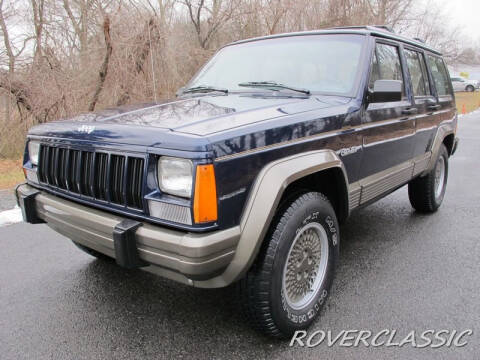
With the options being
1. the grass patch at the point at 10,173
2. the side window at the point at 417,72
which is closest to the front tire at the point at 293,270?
the side window at the point at 417,72

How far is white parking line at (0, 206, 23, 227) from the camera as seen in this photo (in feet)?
13.8

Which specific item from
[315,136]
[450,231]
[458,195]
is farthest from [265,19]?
[315,136]

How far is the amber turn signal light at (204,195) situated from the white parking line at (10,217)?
10.7 feet

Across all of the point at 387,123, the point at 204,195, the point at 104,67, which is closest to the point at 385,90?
the point at 387,123

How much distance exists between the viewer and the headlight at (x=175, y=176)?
6.09 feet

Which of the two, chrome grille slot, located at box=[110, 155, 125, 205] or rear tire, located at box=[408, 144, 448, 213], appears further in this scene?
rear tire, located at box=[408, 144, 448, 213]

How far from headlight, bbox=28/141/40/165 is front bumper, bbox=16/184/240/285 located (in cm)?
75

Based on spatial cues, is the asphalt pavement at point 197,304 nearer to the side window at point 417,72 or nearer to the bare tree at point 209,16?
the side window at point 417,72

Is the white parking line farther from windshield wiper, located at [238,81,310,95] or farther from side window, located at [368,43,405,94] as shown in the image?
side window, located at [368,43,405,94]

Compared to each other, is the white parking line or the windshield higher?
the windshield

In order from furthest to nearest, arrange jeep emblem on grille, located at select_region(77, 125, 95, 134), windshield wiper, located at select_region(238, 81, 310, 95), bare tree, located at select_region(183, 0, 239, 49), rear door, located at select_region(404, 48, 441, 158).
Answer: bare tree, located at select_region(183, 0, 239, 49), rear door, located at select_region(404, 48, 441, 158), windshield wiper, located at select_region(238, 81, 310, 95), jeep emblem on grille, located at select_region(77, 125, 95, 134)

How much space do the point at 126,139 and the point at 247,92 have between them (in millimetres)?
1299

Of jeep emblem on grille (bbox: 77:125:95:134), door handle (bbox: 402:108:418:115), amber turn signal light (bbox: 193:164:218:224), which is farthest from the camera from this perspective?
door handle (bbox: 402:108:418:115)

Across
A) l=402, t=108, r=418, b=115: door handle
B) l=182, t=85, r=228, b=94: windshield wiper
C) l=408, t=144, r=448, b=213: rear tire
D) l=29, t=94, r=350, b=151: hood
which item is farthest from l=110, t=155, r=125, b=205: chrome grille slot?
l=408, t=144, r=448, b=213: rear tire
